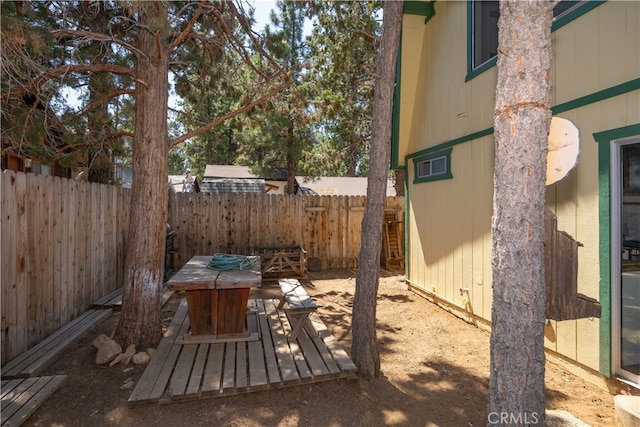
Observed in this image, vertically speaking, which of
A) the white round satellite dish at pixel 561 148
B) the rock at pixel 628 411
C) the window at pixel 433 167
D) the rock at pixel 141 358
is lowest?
the rock at pixel 141 358

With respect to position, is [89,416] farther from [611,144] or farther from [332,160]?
[332,160]

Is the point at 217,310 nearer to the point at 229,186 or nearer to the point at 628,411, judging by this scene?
the point at 628,411

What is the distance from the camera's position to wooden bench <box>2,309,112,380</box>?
121 inches

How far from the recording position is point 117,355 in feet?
11.7

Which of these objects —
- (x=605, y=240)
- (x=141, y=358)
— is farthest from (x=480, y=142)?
(x=141, y=358)

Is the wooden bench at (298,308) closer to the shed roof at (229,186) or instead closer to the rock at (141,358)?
the rock at (141,358)

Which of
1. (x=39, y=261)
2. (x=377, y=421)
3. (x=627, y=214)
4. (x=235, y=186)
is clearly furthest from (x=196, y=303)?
(x=235, y=186)

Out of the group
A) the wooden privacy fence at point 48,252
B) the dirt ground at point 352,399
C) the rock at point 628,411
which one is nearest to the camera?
the rock at point 628,411

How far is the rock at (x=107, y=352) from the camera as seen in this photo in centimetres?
348

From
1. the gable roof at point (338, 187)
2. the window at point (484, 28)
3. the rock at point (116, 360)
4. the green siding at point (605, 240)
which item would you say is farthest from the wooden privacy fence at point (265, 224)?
the gable roof at point (338, 187)

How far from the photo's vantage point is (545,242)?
1.85 meters

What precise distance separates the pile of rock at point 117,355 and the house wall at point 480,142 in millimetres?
4255

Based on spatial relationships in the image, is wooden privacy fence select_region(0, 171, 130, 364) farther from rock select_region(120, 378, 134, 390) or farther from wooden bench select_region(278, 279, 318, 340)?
wooden bench select_region(278, 279, 318, 340)

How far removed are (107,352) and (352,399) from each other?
2.58 metres
